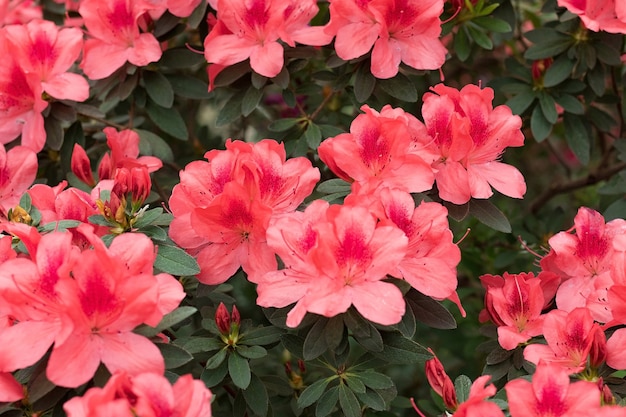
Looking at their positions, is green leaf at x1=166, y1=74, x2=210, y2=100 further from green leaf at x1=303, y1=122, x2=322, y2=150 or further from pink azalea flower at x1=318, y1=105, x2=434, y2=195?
pink azalea flower at x1=318, y1=105, x2=434, y2=195

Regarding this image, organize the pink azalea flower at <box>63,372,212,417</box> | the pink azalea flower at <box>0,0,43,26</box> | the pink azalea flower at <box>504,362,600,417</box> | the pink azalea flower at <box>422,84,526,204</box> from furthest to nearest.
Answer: the pink azalea flower at <box>0,0,43,26</box>, the pink azalea flower at <box>422,84,526,204</box>, the pink azalea flower at <box>504,362,600,417</box>, the pink azalea flower at <box>63,372,212,417</box>

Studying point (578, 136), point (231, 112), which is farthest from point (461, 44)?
point (231, 112)

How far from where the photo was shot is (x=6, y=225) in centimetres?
166

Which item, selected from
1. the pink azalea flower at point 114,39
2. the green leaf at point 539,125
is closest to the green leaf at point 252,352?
the pink azalea flower at point 114,39

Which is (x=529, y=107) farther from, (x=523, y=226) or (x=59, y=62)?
(x=59, y=62)

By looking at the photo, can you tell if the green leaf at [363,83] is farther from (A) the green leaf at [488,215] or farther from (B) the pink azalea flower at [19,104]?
(B) the pink azalea flower at [19,104]

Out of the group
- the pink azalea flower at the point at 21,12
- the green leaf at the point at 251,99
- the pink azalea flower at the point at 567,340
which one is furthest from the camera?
the pink azalea flower at the point at 21,12

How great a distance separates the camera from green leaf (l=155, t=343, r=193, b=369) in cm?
154

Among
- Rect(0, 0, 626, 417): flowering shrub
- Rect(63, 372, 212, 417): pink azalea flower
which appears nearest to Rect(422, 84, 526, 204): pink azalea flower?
Rect(0, 0, 626, 417): flowering shrub

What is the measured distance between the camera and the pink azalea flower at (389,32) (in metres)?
2.00

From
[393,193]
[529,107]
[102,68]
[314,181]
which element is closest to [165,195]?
[102,68]

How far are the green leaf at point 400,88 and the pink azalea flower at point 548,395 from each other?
2.97ft

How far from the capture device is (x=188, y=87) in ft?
8.12

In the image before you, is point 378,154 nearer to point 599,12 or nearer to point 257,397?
point 257,397
